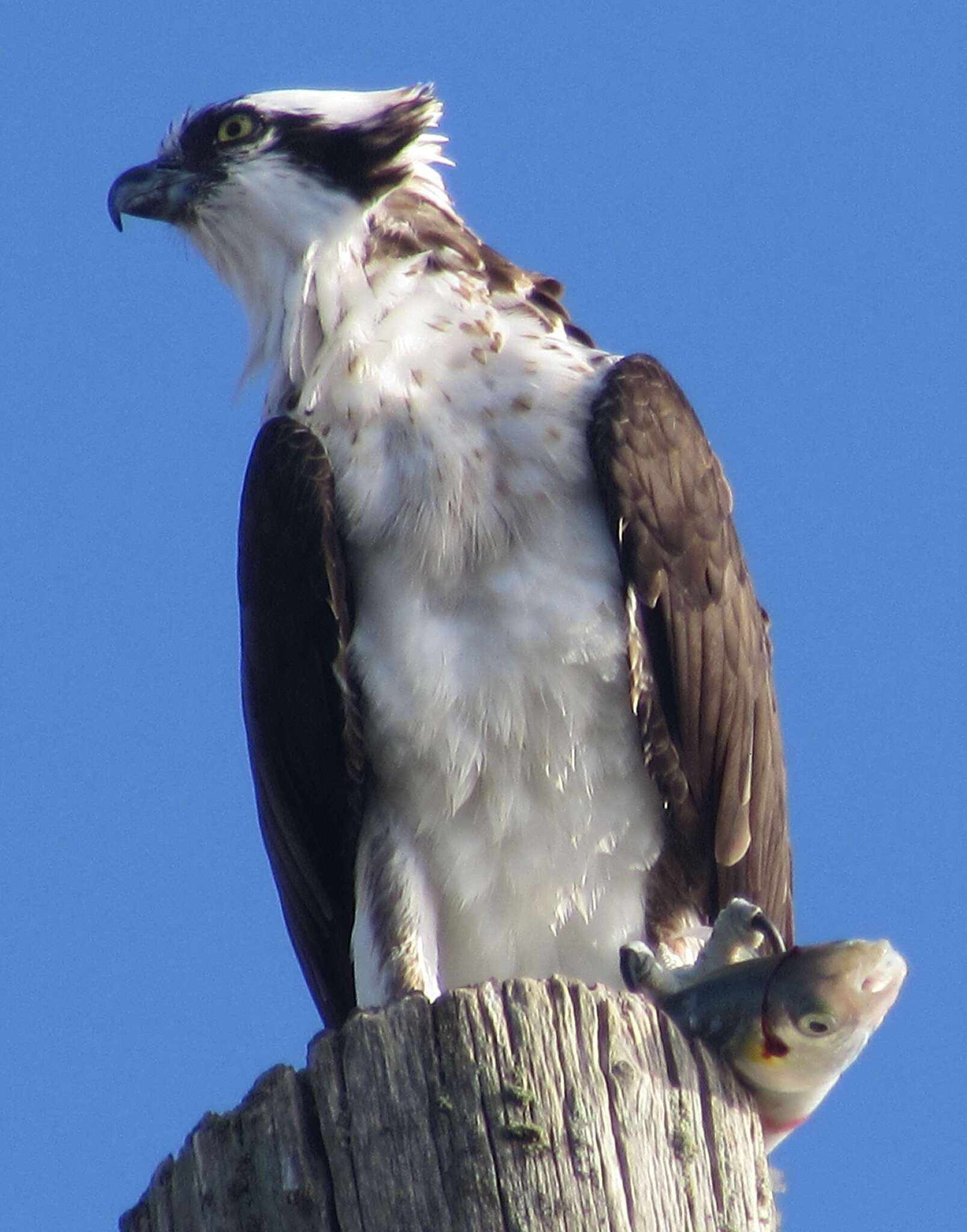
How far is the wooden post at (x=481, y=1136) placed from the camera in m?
3.46

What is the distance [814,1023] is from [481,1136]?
29.9 inches

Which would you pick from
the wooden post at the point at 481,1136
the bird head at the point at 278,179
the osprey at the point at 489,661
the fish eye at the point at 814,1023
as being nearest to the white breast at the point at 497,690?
the osprey at the point at 489,661

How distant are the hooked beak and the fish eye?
3523mm

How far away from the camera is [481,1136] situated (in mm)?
3498

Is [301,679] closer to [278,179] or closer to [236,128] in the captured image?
[278,179]

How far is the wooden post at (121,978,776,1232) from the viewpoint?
3457mm

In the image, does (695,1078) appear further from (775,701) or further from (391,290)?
(391,290)

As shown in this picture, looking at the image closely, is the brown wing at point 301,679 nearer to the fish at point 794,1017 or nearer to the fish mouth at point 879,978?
the fish at point 794,1017

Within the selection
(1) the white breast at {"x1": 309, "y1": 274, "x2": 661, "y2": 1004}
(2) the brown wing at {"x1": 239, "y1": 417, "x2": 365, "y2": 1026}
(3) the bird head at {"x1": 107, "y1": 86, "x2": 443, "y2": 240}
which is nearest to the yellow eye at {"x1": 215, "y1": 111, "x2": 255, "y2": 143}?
(3) the bird head at {"x1": 107, "y1": 86, "x2": 443, "y2": 240}

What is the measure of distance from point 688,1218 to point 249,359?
11.3 ft

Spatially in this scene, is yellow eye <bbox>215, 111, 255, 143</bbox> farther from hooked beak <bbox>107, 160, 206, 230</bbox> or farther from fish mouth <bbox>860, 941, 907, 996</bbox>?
fish mouth <bbox>860, 941, 907, 996</bbox>

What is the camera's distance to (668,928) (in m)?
5.66

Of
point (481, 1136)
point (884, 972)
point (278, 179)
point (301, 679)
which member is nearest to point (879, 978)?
point (884, 972)

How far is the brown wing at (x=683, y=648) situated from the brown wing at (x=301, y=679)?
0.78 meters
